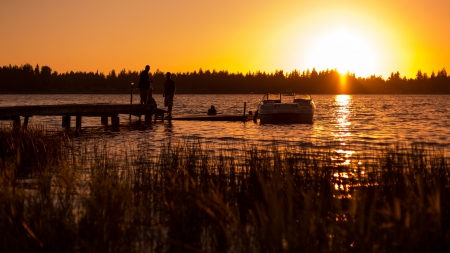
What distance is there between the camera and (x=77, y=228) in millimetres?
6852

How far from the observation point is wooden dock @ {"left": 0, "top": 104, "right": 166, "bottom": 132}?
20797 millimetres

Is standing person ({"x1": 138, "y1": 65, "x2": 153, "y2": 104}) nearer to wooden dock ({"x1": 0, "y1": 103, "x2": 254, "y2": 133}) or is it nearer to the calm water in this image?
wooden dock ({"x1": 0, "y1": 103, "x2": 254, "y2": 133})

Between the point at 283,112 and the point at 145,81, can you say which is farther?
the point at 283,112

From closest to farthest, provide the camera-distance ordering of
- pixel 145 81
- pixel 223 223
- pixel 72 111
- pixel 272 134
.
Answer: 1. pixel 223 223
2. pixel 272 134
3. pixel 72 111
4. pixel 145 81

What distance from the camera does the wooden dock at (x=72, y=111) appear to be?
2080 centimetres

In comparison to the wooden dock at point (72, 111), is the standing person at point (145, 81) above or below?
above

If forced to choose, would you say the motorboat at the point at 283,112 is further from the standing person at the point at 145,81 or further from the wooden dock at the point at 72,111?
the standing person at the point at 145,81

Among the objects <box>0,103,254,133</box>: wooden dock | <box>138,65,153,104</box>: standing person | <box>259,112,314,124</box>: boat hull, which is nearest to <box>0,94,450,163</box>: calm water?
<box>259,112,314,124</box>: boat hull

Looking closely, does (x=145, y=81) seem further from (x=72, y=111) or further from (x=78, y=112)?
(x=72, y=111)

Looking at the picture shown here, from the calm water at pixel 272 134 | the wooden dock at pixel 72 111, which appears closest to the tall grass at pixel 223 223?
the calm water at pixel 272 134

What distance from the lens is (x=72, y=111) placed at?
25719mm

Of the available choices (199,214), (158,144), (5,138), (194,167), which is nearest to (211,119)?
(158,144)

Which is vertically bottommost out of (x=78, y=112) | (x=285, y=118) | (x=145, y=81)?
(x=285, y=118)

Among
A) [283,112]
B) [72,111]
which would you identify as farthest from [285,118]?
[72,111]
